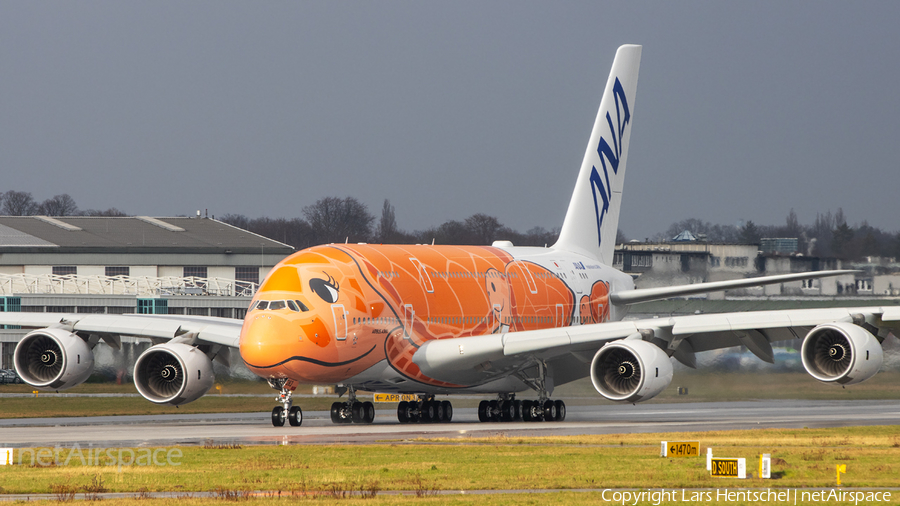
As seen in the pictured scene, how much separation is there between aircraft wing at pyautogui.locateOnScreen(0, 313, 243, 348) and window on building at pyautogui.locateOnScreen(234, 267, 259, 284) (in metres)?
44.9

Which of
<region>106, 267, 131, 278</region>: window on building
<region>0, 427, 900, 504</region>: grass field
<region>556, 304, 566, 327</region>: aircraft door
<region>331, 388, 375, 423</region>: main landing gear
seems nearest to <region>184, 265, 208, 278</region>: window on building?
<region>106, 267, 131, 278</region>: window on building

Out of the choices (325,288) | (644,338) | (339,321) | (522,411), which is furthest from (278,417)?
(644,338)

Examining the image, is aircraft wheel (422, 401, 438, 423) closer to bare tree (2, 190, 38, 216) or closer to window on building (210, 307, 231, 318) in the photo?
window on building (210, 307, 231, 318)

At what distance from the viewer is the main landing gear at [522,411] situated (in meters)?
32.2

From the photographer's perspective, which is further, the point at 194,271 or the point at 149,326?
the point at 194,271

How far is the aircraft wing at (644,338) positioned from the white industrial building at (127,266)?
33.3 m

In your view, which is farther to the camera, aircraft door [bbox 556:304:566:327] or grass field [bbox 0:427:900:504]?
aircraft door [bbox 556:304:566:327]

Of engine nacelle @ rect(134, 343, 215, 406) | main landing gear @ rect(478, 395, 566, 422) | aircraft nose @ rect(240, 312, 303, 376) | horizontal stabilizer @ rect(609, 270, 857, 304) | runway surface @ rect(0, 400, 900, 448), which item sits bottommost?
runway surface @ rect(0, 400, 900, 448)

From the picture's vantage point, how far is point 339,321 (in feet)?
90.1

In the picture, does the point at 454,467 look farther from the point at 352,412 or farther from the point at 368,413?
the point at 352,412

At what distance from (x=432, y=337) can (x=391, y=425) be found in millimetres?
2417

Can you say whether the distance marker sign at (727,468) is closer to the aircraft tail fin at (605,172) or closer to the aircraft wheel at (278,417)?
the aircraft wheel at (278,417)

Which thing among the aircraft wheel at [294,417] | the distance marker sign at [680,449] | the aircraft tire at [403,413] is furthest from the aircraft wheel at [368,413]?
the distance marker sign at [680,449]

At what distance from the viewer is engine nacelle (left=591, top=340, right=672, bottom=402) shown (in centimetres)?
2683
